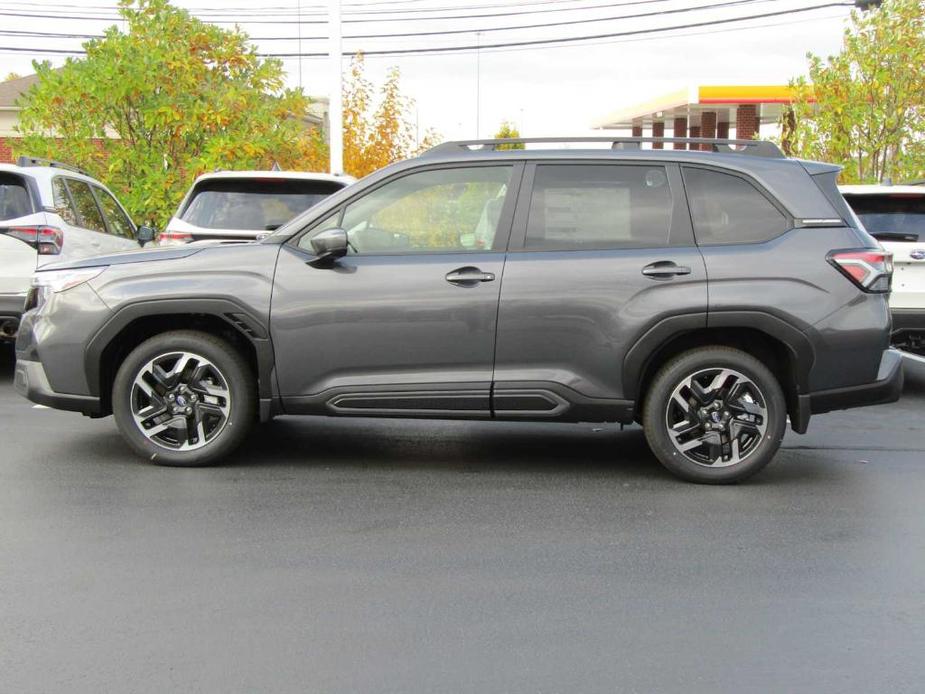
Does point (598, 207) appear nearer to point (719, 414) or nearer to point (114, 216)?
point (719, 414)

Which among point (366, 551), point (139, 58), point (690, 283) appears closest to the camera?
point (366, 551)

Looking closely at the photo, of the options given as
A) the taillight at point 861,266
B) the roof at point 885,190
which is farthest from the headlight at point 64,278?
the roof at point 885,190

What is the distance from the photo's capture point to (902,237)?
9.51 metres

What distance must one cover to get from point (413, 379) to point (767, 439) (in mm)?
2023

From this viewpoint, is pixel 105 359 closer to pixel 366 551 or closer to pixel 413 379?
pixel 413 379

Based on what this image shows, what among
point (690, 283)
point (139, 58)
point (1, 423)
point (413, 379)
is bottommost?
point (1, 423)

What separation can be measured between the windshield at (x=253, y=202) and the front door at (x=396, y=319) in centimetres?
344

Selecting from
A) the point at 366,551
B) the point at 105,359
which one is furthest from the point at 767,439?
the point at 105,359

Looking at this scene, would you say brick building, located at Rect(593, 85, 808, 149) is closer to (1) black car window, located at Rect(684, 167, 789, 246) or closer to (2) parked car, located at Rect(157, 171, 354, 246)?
(2) parked car, located at Rect(157, 171, 354, 246)

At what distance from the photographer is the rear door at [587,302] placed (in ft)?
20.4

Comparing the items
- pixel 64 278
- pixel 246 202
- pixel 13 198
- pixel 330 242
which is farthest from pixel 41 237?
pixel 330 242

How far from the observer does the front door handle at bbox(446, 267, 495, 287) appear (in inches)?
247

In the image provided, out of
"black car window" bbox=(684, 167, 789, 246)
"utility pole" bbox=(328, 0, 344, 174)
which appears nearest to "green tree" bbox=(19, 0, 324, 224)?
"utility pole" bbox=(328, 0, 344, 174)

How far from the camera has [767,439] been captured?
6.29 metres
